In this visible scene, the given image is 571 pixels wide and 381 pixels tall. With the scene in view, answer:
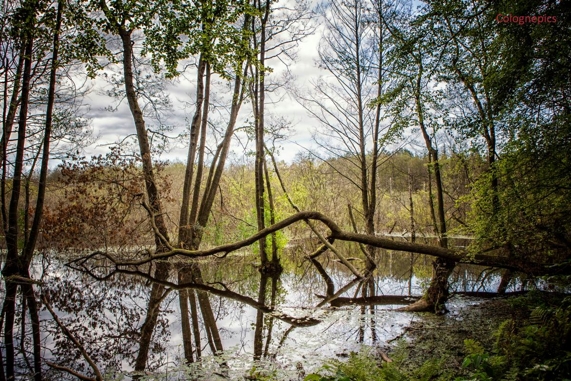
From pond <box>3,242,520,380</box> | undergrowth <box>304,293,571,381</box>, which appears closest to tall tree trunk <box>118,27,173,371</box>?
pond <box>3,242,520,380</box>

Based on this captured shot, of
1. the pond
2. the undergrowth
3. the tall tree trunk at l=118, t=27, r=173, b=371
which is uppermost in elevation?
the tall tree trunk at l=118, t=27, r=173, b=371

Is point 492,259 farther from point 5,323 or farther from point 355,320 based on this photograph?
point 5,323

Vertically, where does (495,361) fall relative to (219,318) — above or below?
above

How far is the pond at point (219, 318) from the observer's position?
3857mm

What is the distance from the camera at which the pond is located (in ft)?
12.7

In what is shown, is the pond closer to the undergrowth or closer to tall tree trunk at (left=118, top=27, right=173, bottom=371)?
the undergrowth

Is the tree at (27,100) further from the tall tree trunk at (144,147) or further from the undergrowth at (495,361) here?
the undergrowth at (495,361)

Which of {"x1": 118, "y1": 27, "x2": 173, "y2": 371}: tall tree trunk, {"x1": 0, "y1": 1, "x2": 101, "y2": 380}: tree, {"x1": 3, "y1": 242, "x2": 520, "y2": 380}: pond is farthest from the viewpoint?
{"x1": 118, "y1": 27, "x2": 173, "y2": 371}: tall tree trunk

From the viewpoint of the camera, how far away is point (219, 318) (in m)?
5.79

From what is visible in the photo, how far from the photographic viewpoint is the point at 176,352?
4203 mm

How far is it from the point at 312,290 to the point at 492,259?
12.8 ft

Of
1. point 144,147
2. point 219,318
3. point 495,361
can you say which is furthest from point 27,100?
point 495,361

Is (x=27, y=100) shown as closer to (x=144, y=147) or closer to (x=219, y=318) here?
(x=144, y=147)

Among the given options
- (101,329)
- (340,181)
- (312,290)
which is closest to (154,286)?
(101,329)
